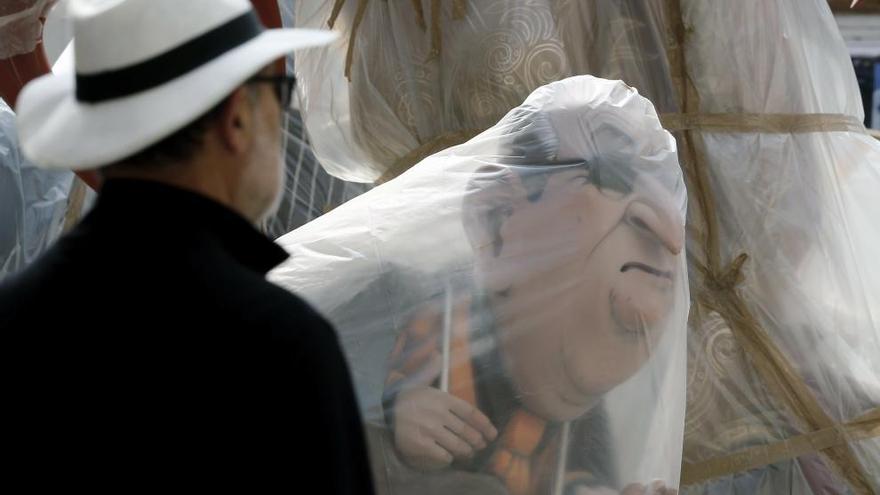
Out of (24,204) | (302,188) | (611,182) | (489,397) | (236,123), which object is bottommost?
(302,188)

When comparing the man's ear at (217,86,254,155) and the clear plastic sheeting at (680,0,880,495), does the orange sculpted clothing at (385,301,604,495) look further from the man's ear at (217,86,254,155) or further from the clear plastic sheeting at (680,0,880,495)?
the man's ear at (217,86,254,155)

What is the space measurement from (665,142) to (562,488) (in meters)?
0.54

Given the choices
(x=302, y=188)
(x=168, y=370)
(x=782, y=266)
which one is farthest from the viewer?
(x=302, y=188)

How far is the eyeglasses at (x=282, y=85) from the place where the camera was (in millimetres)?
1055

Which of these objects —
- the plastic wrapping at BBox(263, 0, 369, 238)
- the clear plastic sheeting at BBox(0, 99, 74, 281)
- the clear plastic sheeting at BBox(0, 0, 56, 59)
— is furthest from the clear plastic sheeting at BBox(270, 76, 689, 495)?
the plastic wrapping at BBox(263, 0, 369, 238)

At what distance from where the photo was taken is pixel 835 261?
2.41 meters

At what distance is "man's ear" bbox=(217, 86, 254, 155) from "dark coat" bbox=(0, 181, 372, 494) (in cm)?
5

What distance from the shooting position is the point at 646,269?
196cm

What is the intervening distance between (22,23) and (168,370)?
7.69 feet

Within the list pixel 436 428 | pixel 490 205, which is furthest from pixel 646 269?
pixel 436 428

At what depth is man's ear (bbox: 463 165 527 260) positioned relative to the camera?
1952 millimetres

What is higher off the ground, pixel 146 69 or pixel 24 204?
pixel 146 69

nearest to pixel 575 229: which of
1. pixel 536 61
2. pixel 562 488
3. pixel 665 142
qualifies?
pixel 665 142

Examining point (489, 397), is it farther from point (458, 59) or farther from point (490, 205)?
point (458, 59)
